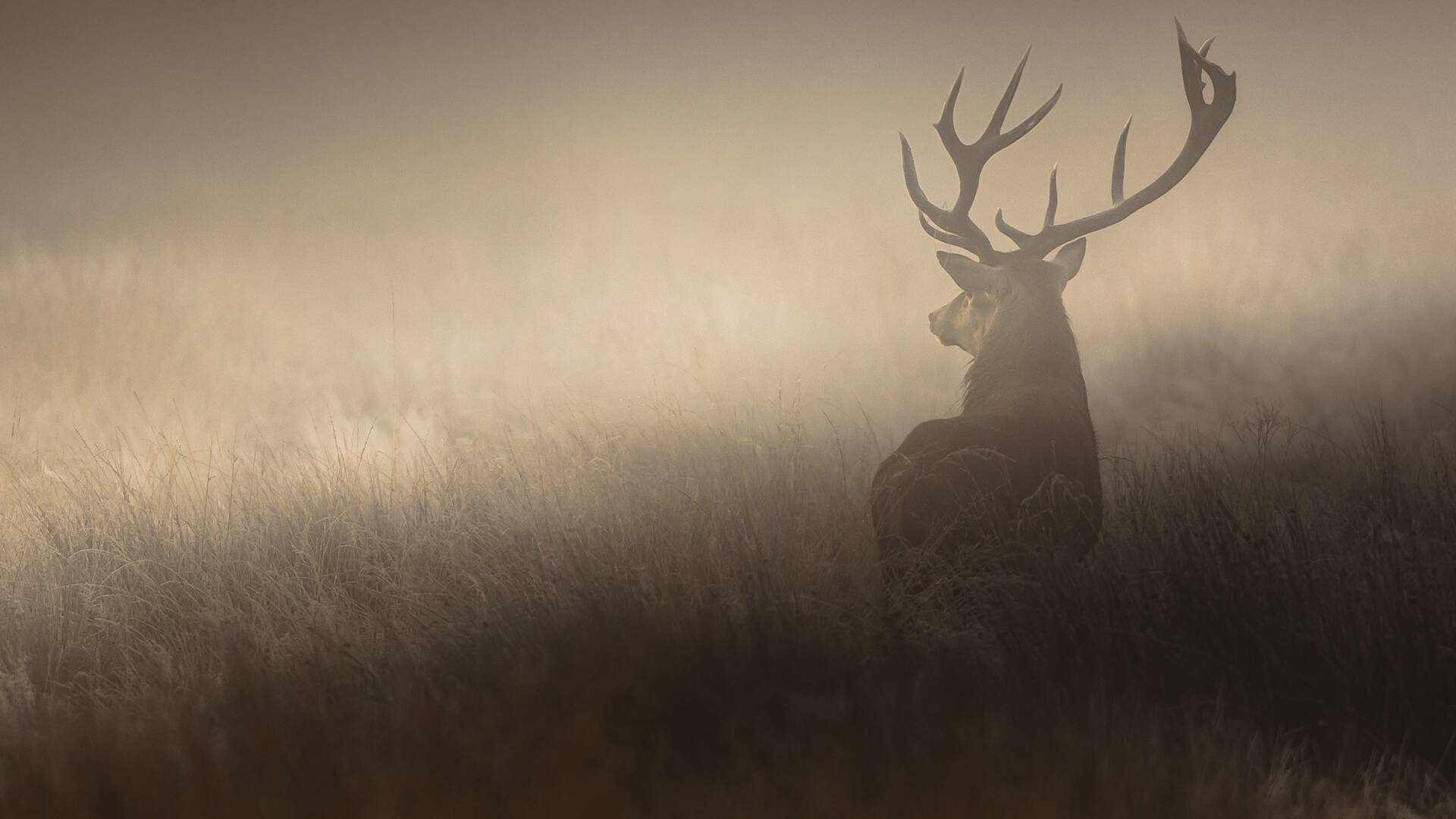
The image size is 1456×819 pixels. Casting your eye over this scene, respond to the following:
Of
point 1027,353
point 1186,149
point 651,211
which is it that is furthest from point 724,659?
point 651,211

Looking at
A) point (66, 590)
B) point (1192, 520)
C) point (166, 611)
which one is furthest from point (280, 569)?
point (1192, 520)

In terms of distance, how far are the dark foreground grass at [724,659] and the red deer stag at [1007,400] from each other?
0.18m

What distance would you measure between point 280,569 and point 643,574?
1722 mm

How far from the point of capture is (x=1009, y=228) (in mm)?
5078

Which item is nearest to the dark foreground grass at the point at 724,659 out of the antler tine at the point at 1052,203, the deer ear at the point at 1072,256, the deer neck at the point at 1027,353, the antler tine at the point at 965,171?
the deer neck at the point at 1027,353

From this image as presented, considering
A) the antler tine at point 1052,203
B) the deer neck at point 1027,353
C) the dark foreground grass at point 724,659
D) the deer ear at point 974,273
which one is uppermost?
the antler tine at point 1052,203

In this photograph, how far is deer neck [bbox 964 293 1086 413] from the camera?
4.13m

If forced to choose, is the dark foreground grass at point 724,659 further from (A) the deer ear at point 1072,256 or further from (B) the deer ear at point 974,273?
(A) the deer ear at point 1072,256

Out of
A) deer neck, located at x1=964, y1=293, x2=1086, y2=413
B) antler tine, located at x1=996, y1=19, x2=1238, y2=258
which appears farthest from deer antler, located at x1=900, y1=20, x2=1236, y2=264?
deer neck, located at x1=964, y1=293, x2=1086, y2=413

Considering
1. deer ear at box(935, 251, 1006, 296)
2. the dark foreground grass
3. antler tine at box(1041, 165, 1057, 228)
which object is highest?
antler tine at box(1041, 165, 1057, 228)

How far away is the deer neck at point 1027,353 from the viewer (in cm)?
413

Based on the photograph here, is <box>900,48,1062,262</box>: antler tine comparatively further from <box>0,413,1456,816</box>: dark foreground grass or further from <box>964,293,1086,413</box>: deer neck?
<box>0,413,1456,816</box>: dark foreground grass

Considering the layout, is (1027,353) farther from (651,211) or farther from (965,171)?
(651,211)

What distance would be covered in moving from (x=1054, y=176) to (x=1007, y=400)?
1776mm
